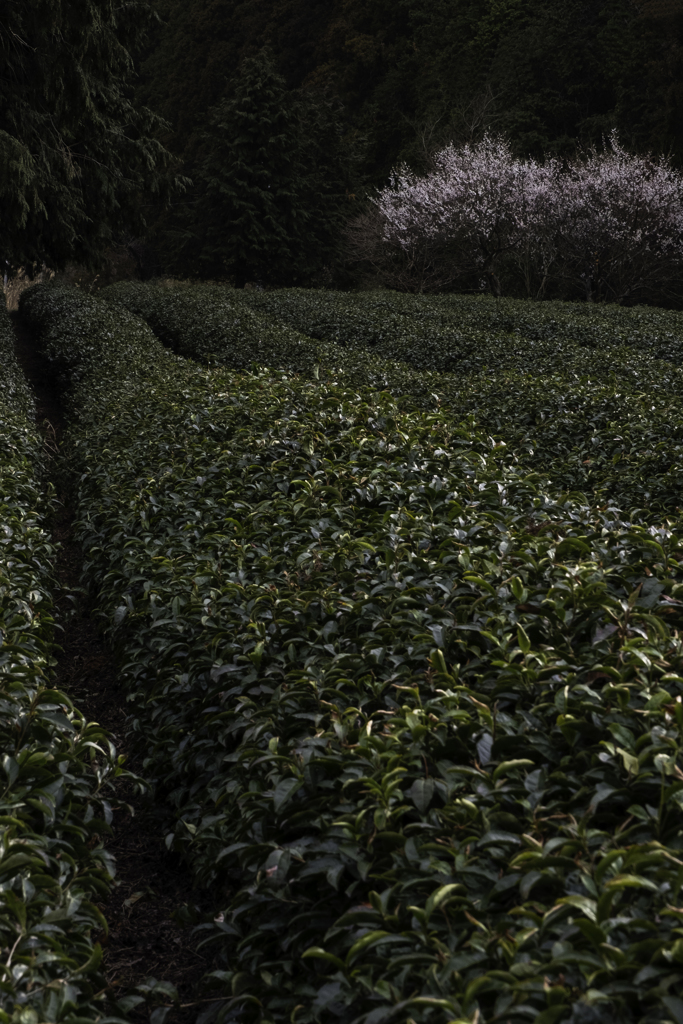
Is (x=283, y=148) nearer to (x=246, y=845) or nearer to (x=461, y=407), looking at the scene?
(x=461, y=407)

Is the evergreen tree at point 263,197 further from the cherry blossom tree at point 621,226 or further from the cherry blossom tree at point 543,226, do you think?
the cherry blossom tree at point 621,226

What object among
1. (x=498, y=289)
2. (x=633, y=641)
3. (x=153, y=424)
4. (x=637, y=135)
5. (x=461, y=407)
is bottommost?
(x=633, y=641)

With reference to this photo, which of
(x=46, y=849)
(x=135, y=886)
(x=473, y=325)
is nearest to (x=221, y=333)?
(x=473, y=325)

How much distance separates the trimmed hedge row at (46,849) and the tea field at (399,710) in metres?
0.04

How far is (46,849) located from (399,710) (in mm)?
1106

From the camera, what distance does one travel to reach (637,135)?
106ft

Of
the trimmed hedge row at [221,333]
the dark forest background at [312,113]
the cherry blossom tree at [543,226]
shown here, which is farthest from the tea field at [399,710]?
the cherry blossom tree at [543,226]

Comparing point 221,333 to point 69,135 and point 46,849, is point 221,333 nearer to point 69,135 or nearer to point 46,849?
point 69,135

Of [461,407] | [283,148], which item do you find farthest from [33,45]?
[283,148]

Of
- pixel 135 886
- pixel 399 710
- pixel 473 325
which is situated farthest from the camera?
pixel 473 325

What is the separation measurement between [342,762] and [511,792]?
48cm

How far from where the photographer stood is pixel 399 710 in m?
2.34

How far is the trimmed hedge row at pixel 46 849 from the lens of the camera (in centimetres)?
175

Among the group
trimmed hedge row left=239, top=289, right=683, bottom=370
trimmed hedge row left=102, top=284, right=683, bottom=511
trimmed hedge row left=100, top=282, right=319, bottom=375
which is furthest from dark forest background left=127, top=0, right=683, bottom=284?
trimmed hedge row left=102, top=284, right=683, bottom=511
